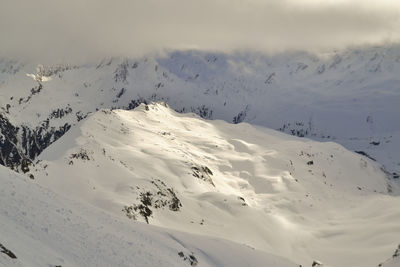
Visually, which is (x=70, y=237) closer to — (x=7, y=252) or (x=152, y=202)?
(x=7, y=252)

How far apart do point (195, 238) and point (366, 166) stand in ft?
554

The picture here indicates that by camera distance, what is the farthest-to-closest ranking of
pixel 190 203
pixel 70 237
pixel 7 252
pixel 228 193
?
pixel 228 193 < pixel 190 203 < pixel 70 237 < pixel 7 252

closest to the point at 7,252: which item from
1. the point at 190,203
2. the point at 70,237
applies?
the point at 70,237

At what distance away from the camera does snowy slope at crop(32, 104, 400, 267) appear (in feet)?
239

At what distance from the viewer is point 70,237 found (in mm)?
29406

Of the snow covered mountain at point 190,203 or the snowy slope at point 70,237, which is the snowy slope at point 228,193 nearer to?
the snow covered mountain at point 190,203

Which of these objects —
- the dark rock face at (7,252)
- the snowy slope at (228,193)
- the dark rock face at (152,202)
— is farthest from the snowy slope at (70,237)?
the dark rock face at (152,202)

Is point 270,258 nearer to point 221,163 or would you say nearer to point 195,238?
point 195,238

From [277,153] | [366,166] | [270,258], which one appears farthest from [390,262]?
[366,166]

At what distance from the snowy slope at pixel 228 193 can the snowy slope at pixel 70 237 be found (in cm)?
873

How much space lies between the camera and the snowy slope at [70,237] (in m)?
24.5

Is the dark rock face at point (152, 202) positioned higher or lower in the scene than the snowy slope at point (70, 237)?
higher

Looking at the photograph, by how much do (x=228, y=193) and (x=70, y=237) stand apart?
8956 cm

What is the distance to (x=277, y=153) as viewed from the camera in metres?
188
